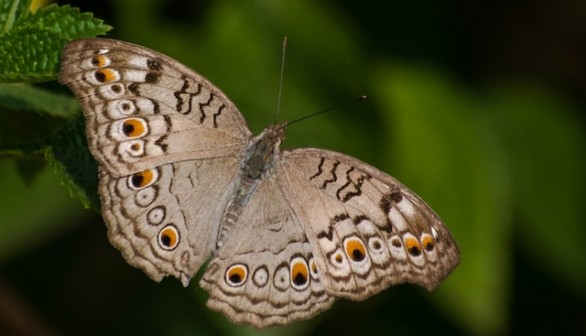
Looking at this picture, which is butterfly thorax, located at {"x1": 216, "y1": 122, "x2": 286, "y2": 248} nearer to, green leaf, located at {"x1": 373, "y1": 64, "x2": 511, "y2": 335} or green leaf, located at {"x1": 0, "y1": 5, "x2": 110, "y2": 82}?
green leaf, located at {"x1": 0, "y1": 5, "x2": 110, "y2": 82}

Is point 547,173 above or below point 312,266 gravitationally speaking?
above

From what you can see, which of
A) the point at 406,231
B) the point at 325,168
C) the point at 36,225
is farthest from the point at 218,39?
the point at 406,231

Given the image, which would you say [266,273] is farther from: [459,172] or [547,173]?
[547,173]

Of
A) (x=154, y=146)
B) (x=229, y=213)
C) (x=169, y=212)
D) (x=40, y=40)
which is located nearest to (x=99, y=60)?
(x=40, y=40)

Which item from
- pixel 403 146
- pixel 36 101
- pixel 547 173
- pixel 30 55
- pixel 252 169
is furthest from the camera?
pixel 547 173

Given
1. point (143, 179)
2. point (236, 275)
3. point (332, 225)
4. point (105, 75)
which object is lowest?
point (236, 275)

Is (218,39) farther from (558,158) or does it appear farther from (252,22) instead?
(558,158)

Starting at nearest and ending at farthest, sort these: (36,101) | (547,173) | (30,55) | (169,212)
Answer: (30,55), (36,101), (169,212), (547,173)
